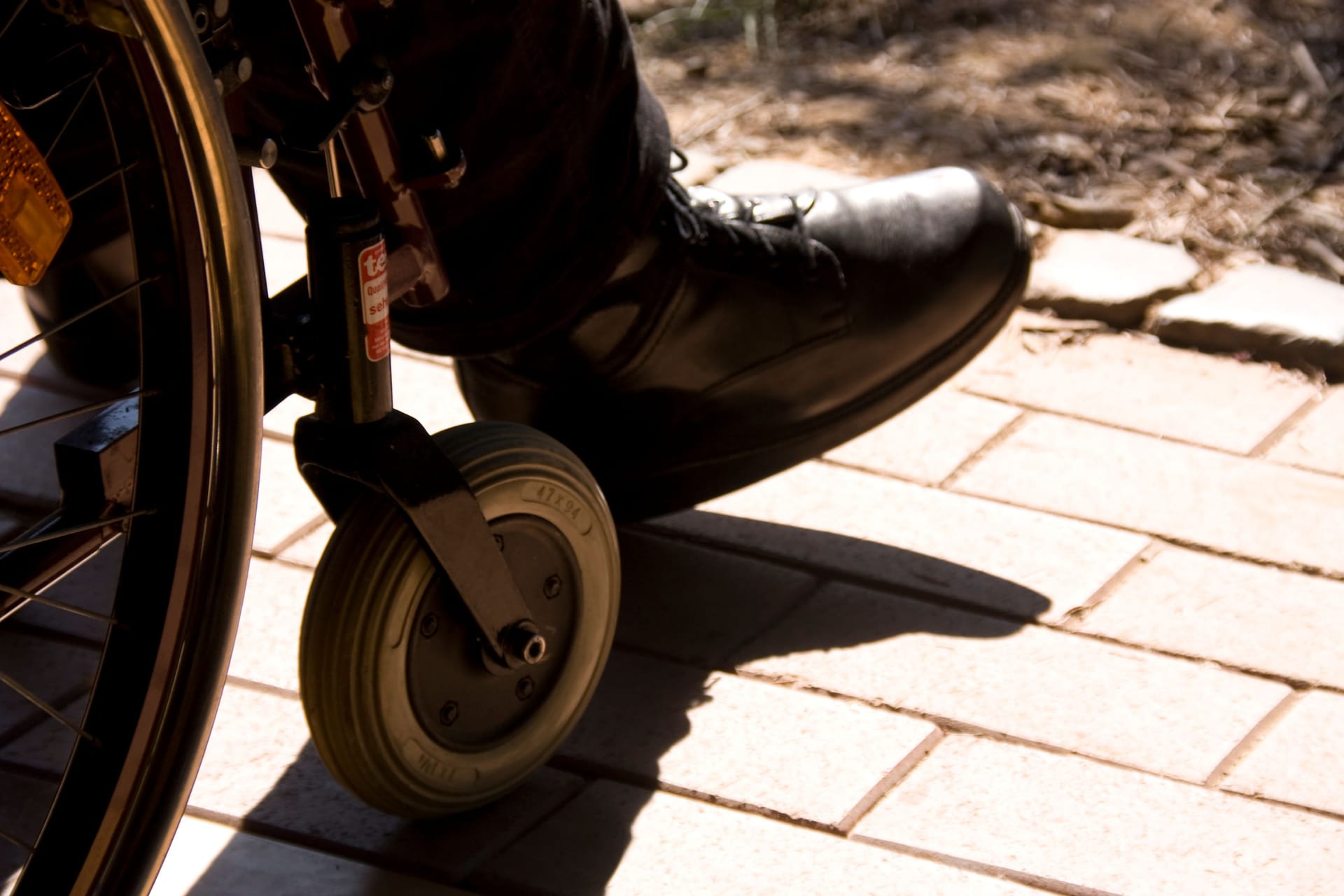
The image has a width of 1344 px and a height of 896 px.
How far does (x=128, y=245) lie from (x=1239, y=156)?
5.96 feet

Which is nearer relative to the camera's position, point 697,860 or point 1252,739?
point 697,860

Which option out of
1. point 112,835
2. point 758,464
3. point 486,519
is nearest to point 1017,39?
point 758,464

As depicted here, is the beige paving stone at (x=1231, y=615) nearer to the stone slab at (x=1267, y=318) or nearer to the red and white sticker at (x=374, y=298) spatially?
the stone slab at (x=1267, y=318)

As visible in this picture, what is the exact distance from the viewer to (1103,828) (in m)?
1.34

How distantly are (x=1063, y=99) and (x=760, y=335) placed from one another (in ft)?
4.82

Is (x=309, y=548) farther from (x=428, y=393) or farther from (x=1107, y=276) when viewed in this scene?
(x=1107, y=276)

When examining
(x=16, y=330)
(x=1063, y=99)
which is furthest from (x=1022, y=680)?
(x=1063, y=99)

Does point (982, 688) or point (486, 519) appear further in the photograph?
point (982, 688)

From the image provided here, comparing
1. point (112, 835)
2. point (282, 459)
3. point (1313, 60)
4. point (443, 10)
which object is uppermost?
point (443, 10)

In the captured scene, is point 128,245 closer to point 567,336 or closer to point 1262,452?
point 567,336

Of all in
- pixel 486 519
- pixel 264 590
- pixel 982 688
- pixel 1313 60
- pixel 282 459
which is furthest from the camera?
pixel 1313 60

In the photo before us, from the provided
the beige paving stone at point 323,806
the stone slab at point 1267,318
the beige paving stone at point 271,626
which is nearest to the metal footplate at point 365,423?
the beige paving stone at point 323,806

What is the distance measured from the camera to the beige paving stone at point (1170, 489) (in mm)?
1759

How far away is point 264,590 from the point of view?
5.48 ft
